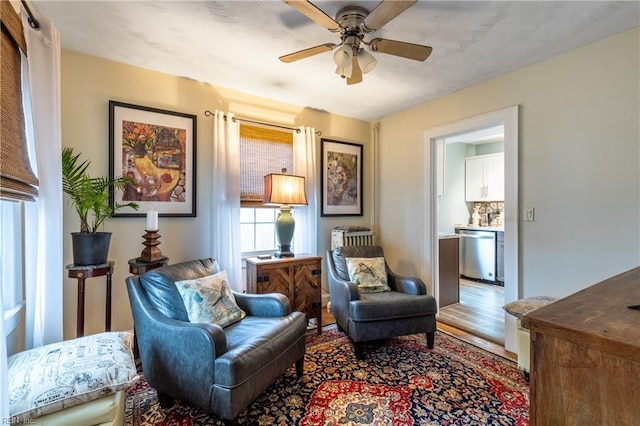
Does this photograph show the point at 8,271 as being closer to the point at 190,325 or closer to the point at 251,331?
the point at 190,325

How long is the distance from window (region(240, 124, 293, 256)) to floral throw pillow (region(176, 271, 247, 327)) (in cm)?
113

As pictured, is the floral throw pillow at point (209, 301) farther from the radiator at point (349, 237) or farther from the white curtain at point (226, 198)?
the radiator at point (349, 237)

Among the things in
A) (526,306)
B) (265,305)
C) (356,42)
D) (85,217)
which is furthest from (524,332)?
(85,217)

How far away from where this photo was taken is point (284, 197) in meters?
2.79

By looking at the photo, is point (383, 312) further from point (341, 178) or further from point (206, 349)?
point (341, 178)

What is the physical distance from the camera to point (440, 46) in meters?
2.23

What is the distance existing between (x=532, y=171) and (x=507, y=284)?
1.01 meters

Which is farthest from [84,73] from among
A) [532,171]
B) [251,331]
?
[532,171]

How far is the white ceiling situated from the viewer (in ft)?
5.95

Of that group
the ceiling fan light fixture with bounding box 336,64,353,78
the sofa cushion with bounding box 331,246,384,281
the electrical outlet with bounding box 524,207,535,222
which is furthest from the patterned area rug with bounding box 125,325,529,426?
the ceiling fan light fixture with bounding box 336,64,353,78

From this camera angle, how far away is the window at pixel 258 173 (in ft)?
10.3

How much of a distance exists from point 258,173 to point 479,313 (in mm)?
3035

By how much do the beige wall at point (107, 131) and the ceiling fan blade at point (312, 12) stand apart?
165 centimetres

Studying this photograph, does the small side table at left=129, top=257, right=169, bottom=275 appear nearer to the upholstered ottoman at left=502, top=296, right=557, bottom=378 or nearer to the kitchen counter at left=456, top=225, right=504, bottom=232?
the upholstered ottoman at left=502, top=296, right=557, bottom=378
